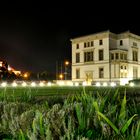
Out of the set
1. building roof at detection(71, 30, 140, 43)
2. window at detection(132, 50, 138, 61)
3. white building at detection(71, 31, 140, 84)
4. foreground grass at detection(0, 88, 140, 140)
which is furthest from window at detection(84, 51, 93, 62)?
foreground grass at detection(0, 88, 140, 140)

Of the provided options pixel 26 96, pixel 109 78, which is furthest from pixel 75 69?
pixel 26 96

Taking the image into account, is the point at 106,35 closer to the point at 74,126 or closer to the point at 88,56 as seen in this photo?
the point at 88,56

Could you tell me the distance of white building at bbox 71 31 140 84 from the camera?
183 feet

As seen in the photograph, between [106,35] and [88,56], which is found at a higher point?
[106,35]

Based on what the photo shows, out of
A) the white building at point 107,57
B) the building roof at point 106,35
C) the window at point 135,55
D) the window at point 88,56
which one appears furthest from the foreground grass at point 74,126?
the window at point 135,55

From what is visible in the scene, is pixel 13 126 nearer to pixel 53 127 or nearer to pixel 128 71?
pixel 53 127

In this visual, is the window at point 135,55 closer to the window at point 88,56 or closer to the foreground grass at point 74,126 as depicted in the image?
the window at point 88,56

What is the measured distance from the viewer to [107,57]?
56406 mm

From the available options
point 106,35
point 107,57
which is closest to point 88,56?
point 107,57

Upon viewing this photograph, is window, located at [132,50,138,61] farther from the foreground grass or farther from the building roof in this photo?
the foreground grass

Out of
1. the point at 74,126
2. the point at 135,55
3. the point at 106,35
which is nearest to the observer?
the point at 74,126

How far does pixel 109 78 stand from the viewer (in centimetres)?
5600

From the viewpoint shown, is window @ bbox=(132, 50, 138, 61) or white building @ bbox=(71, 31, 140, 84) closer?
white building @ bbox=(71, 31, 140, 84)

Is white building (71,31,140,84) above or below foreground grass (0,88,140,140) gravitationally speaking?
above
